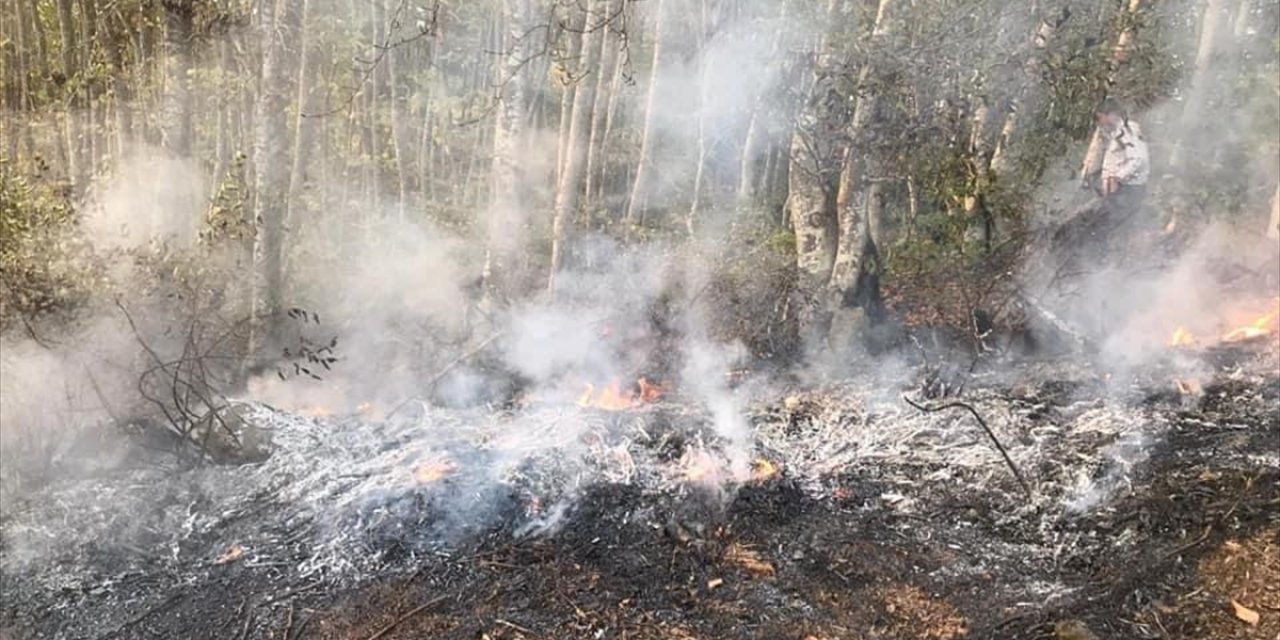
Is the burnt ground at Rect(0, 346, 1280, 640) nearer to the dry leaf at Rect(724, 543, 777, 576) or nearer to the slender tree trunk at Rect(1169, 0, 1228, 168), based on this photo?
the dry leaf at Rect(724, 543, 777, 576)

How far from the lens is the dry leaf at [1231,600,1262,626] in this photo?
3971 millimetres

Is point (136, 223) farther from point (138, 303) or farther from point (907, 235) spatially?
point (907, 235)

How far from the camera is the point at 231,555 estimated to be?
4816 mm

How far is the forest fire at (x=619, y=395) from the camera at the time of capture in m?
6.34

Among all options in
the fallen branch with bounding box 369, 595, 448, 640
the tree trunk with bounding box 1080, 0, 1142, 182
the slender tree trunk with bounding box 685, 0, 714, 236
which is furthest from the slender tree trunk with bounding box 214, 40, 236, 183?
the tree trunk with bounding box 1080, 0, 1142, 182

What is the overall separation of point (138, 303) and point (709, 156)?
4.26 metres

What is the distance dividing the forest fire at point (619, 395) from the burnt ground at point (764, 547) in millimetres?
563

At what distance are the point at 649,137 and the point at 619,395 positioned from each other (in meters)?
1.94

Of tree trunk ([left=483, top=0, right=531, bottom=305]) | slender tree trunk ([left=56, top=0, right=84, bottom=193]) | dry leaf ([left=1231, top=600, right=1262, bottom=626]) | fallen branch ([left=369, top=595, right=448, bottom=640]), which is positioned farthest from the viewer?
tree trunk ([left=483, top=0, right=531, bottom=305])

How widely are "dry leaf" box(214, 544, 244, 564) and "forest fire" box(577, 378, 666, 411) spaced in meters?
2.38

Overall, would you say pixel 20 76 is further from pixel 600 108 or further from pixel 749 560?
pixel 749 560

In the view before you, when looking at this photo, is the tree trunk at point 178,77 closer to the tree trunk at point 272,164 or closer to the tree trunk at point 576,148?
the tree trunk at point 272,164

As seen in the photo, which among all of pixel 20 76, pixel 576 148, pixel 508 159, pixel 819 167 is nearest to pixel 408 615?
pixel 508 159

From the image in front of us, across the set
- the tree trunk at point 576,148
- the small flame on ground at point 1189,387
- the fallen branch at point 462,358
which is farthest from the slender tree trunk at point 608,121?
the small flame on ground at point 1189,387
